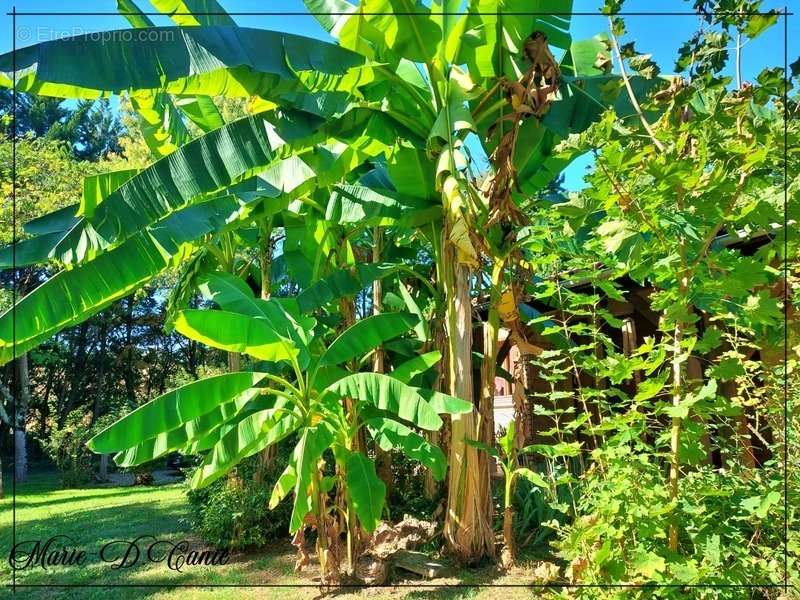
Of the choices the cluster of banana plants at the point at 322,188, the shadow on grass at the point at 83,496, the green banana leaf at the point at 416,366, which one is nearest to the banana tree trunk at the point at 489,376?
the cluster of banana plants at the point at 322,188

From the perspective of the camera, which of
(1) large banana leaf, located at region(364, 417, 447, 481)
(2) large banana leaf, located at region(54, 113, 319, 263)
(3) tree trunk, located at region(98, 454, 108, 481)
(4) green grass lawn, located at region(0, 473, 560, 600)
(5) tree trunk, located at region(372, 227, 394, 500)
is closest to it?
(2) large banana leaf, located at region(54, 113, 319, 263)

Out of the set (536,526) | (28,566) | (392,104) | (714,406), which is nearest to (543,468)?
(536,526)

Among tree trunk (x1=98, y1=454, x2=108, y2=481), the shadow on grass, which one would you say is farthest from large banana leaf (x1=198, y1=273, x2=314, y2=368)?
tree trunk (x1=98, y1=454, x2=108, y2=481)

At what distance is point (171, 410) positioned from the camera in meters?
4.38

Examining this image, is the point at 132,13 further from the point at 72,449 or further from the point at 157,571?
the point at 72,449

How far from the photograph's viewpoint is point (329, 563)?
4953 mm

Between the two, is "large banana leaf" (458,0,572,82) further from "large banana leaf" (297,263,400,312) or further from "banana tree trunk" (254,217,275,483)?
"banana tree trunk" (254,217,275,483)

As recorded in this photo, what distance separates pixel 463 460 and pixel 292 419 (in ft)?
5.45

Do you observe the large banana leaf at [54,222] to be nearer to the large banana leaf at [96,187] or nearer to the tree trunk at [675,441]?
the large banana leaf at [96,187]

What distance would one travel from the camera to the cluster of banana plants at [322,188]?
430cm

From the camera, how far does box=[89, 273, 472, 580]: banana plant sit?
4371mm

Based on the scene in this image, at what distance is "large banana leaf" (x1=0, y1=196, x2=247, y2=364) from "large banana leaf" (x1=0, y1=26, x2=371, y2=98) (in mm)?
1078

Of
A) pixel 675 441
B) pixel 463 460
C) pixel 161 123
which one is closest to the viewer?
pixel 675 441
